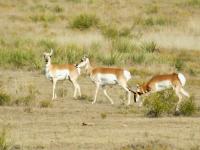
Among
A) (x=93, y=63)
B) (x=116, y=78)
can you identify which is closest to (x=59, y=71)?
(x=116, y=78)

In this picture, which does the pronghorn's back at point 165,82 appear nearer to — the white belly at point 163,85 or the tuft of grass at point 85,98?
the white belly at point 163,85

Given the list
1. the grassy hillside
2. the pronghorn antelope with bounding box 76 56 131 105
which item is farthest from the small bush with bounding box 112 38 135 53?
the pronghorn antelope with bounding box 76 56 131 105

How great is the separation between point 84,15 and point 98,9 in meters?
7.00

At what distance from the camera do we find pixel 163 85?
19141 millimetres

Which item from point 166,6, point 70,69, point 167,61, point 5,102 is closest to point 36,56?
point 167,61

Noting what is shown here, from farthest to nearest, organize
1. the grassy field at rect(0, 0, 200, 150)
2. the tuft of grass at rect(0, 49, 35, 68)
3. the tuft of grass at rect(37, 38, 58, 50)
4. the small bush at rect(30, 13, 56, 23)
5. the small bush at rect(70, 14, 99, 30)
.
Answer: the small bush at rect(30, 13, 56, 23)
the small bush at rect(70, 14, 99, 30)
the tuft of grass at rect(37, 38, 58, 50)
the tuft of grass at rect(0, 49, 35, 68)
the grassy field at rect(0, 0, 200, 150)

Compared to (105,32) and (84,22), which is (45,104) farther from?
(84,22)

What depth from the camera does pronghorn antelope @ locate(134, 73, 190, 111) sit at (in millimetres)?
18844

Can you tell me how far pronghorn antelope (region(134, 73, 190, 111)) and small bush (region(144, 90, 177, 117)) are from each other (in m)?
0.28

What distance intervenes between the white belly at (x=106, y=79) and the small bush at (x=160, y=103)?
5.52ft

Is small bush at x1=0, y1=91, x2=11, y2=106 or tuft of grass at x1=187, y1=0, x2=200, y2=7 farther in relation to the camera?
tuft of grass at x1=187, y1=0, x2=200, y2=7

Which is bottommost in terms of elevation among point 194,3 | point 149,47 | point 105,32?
point 149,47

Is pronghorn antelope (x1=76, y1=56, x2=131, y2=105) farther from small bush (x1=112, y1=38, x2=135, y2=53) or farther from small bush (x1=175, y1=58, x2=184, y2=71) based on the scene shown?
small bush (x1=112, y1=38, x2=135, y2=53)

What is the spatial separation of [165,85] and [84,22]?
18713 millimetres
